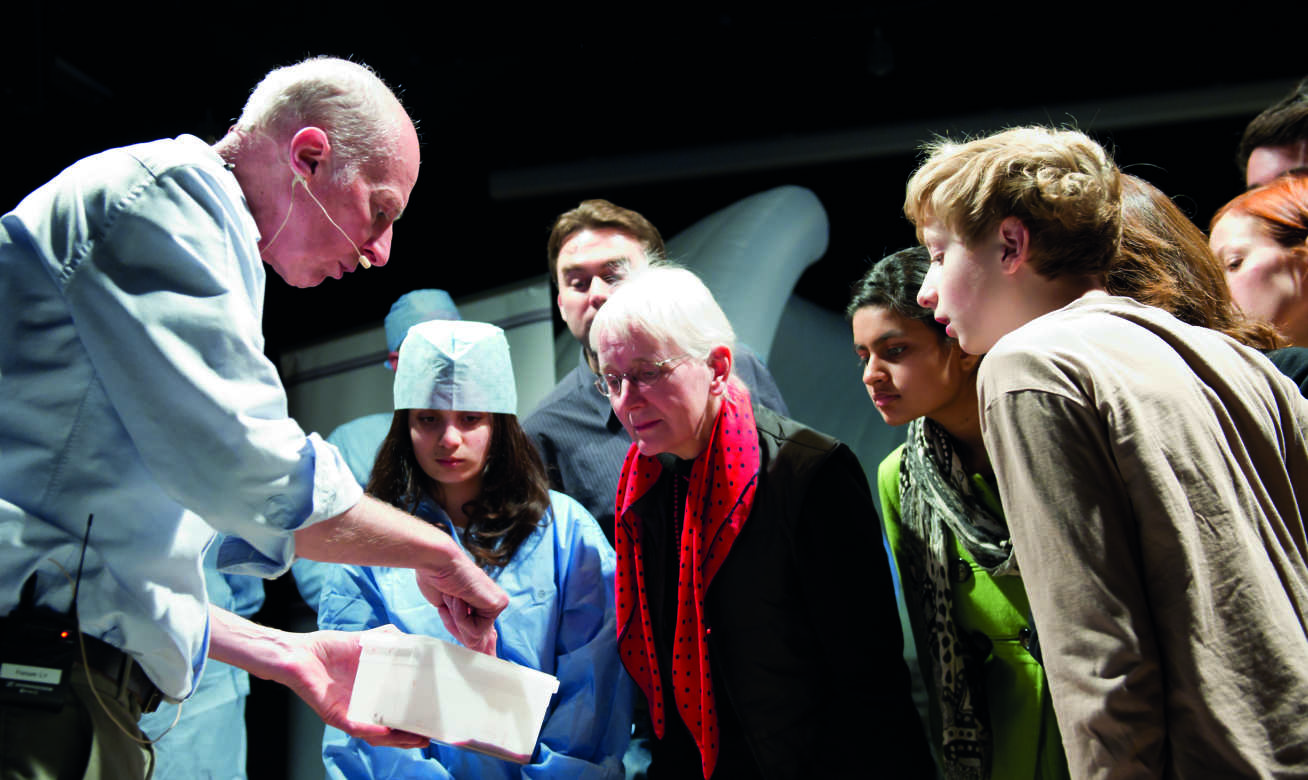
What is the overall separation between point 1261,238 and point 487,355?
1741 mm

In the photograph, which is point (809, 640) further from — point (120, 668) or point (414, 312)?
point (414, 312)

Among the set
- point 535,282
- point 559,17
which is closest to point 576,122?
point 559,17

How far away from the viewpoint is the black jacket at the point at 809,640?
1.78 m

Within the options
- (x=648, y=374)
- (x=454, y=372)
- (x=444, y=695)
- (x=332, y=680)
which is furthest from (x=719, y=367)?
(x=332, y=680)

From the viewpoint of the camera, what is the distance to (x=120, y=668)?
48.3 inches

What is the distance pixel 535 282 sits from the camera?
3.88 meters

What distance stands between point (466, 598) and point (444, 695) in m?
0.25

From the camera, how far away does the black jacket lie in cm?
178

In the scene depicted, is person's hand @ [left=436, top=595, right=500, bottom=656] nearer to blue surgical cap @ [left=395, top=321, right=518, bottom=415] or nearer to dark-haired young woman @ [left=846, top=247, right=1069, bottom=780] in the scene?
blue surgical cap @ [left=395, top=321, right=518, bottom=415]

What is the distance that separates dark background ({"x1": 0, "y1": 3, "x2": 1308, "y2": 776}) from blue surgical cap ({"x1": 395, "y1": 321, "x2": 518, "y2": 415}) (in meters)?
1.46

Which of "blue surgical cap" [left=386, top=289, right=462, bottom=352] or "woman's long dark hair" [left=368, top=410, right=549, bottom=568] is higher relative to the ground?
"blue surgical cap" [left=386, top=289, right=462, bottom=352]

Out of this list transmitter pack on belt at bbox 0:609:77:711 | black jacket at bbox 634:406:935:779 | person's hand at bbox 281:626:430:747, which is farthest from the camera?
black jacket at bbox 634:406:935:779

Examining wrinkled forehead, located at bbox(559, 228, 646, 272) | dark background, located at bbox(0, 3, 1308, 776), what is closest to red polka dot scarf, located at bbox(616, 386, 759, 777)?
→ wrinkled forehead, located at bbox(559, 228, 646, 272)

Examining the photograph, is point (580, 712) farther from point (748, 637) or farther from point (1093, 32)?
point (1093, 32)
